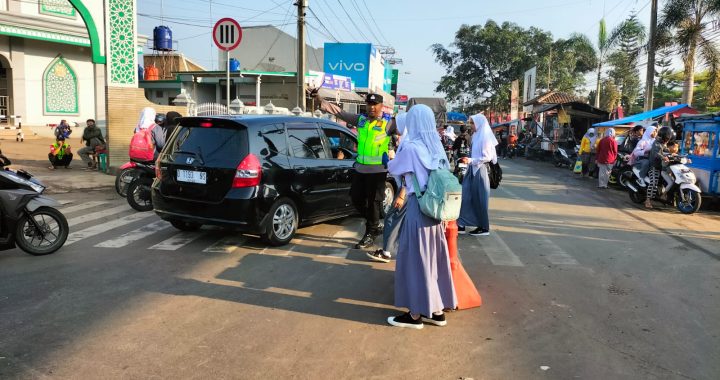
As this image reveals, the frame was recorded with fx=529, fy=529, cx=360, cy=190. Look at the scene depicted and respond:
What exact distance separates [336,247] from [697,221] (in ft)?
22.3

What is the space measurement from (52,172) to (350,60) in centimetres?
2906

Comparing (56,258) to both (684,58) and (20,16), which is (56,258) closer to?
(20,16)

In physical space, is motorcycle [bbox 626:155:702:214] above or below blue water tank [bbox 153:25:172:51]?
below

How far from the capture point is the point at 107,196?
10.4 meters

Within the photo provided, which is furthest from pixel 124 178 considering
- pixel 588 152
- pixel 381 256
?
pixel 588 152

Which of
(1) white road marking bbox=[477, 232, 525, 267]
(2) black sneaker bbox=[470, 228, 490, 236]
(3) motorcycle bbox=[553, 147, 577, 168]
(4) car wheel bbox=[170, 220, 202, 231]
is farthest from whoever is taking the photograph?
(3) motorcycle bbox=[553, 147, 577, 168]

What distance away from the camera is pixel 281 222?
6.45 metres

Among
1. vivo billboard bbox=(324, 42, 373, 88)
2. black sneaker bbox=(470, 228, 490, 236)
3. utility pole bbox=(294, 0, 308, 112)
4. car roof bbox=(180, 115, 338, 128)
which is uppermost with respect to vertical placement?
vivo billboard bbox=(324, 42, 373, 88)

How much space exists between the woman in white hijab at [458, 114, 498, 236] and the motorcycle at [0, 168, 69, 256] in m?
5.09

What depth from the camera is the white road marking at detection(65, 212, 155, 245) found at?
675 cm

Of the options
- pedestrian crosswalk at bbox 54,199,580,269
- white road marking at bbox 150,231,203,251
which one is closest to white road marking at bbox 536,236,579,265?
pedestrian crosswalk at bbox 54,199,580,269

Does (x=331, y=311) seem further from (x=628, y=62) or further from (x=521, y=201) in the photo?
(x=628, y=62)

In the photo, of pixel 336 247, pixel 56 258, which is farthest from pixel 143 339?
pixel 336 247

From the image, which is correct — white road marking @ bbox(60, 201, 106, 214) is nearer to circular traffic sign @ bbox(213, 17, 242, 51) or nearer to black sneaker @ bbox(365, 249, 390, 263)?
circular traffic sign @ bbox(213, 17, 242, 51)
